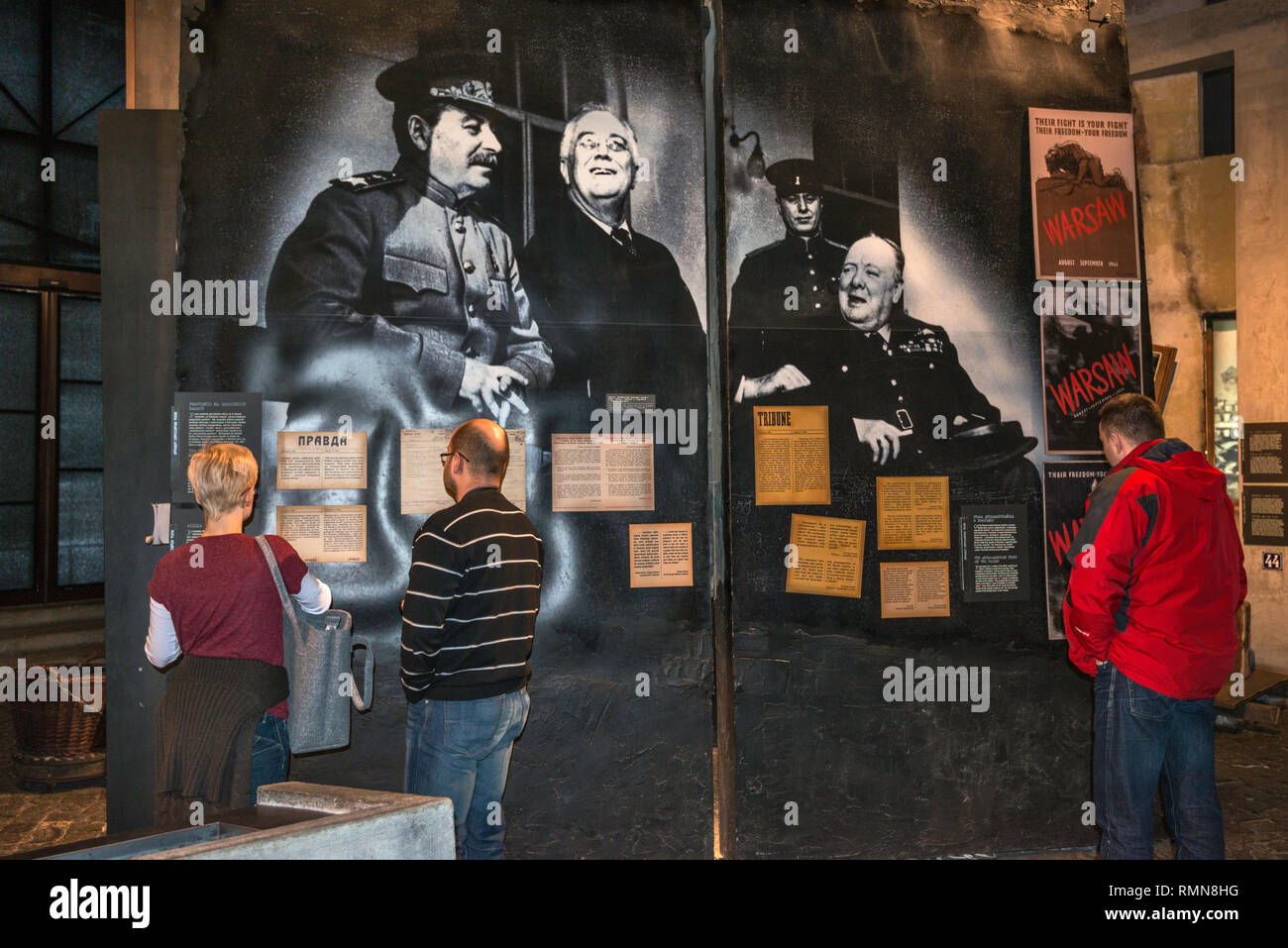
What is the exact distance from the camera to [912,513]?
552cm

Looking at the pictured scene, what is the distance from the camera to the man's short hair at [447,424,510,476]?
13.0ft

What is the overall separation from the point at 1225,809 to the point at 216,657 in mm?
5855

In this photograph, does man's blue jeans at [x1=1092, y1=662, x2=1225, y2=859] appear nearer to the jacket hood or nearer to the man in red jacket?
the man in red jacket

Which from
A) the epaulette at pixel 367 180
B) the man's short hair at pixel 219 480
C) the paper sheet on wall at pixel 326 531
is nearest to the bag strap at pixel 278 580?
the man's short hair at pixel 219 480

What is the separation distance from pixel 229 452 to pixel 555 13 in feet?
9.82

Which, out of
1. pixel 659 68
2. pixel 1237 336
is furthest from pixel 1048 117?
pixel 1237 336

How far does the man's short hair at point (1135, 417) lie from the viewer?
13.1ft

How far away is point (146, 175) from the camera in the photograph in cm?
536

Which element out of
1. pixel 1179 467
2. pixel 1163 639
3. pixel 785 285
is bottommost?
pixel 1163 639

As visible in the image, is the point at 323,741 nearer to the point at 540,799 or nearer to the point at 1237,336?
the point at 540,799
